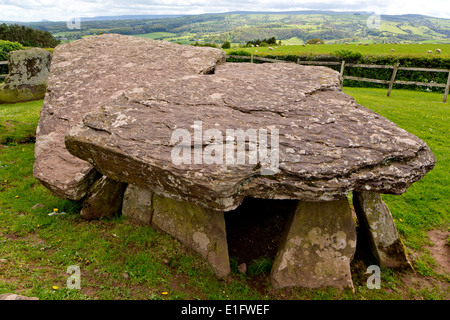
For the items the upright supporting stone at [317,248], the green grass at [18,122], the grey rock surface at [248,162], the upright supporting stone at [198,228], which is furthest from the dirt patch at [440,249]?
the green grass at [18,122]

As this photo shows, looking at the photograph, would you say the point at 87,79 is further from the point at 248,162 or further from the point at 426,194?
the point at 426,194

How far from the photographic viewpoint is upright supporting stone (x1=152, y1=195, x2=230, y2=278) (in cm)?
508

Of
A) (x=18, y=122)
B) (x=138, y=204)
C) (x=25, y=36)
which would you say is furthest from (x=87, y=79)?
(x=25, y=36)

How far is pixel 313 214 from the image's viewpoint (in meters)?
5.14

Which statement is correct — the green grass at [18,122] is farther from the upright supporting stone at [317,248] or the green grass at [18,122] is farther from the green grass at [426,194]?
the green grass at [426,194]

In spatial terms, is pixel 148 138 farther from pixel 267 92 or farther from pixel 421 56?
pixel 421 56

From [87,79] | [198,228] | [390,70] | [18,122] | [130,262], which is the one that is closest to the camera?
[130,262]

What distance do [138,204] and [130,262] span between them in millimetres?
1290

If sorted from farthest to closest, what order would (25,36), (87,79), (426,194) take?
(25,36) < (426,194) < (87,79)

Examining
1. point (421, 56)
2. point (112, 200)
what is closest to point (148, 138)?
point (112, 200)

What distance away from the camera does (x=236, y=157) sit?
3943mm

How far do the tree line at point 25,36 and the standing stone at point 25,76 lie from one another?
33.4 m

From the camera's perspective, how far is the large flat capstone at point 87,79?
584 cm
